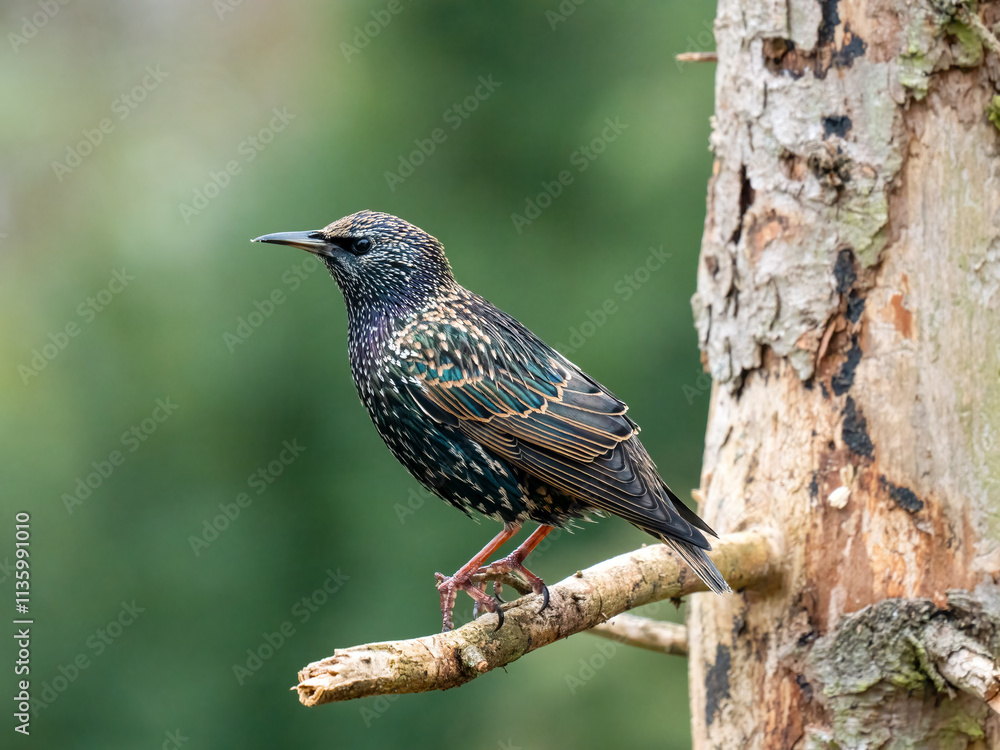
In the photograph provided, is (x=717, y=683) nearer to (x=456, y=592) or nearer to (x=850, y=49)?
(x=456, y=592)

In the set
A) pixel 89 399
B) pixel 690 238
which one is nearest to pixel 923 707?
pixel 690 238

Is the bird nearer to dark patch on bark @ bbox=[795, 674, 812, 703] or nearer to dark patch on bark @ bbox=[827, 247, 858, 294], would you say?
dark patch on bark @ bbox=[795, 674, 812, 703]

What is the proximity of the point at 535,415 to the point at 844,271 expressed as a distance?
115 centimetres

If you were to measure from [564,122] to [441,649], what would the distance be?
5054mm

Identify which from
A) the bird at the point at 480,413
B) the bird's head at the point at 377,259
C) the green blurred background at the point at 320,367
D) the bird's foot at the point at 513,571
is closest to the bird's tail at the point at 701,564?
the bird at the point at 480,413

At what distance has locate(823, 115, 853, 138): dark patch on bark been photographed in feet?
11.7

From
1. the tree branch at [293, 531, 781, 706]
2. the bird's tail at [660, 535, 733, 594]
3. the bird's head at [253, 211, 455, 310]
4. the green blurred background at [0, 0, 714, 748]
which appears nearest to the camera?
the tree branch at [293, 531, 781, 706]

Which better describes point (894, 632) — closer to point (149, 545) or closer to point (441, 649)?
point (441, 649)

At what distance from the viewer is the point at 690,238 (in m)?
7.13

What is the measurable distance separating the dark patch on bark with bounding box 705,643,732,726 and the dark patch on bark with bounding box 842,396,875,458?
83 centimetres


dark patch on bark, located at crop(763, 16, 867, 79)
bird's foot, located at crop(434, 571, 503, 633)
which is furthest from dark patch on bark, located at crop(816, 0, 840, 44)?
bird's foot, located at crop(434, 571, 503, 633)

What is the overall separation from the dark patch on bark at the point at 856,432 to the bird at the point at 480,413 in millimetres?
595

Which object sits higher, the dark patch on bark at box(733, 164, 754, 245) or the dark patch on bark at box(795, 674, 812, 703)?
the dark patch on bark at box(733, 164, 754, 245)

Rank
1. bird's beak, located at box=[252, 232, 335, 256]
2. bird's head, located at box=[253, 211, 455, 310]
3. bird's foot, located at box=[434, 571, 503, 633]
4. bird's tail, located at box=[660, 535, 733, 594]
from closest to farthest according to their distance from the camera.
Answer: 1. bird's tail, located at box=[660, 535, 733, 594]
2. bird's foot, located at box=[434, 571, 503, 633]
3. bird's beak, located at box=[252, 232, 335, 256]
4. bird's head, located at box=[253, 211, 455, 310]
